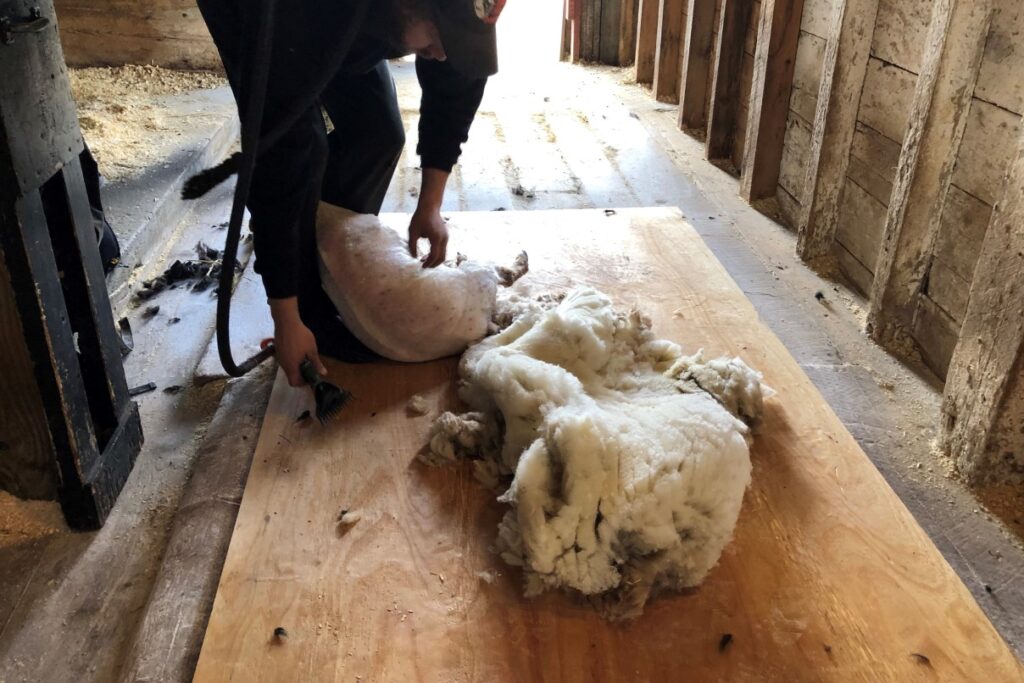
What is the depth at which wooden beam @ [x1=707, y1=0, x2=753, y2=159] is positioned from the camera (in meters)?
3.05

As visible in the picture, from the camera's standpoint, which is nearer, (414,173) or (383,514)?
(383,514)

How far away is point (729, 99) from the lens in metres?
3.21

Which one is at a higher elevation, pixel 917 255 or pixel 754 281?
pixel 917 255

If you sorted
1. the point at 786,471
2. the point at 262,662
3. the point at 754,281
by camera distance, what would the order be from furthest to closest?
the point at 754,281, the point at 786,471, the point at 262,662

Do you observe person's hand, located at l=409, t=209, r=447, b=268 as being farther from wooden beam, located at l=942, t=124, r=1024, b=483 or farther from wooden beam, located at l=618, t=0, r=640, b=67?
wooden beam, located at l=618, t=0, r=640, b=67

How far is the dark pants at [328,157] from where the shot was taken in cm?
114

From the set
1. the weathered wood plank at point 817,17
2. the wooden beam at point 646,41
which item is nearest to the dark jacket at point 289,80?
the weathered wood plank at point 817,17

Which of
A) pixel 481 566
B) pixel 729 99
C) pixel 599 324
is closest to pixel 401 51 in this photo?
pixel 599 324

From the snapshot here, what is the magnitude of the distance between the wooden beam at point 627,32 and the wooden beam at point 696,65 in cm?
105

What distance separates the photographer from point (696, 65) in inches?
139

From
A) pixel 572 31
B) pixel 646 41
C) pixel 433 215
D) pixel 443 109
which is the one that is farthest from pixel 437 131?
pixel 572 31

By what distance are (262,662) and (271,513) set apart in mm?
253

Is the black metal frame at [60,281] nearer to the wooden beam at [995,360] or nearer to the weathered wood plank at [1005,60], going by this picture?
the wooden beam at [995,360]

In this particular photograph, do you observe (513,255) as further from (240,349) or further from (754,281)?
(754,281)
